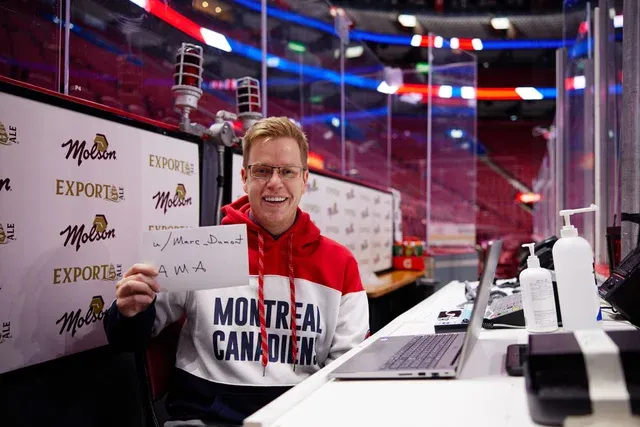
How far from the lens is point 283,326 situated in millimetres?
1432

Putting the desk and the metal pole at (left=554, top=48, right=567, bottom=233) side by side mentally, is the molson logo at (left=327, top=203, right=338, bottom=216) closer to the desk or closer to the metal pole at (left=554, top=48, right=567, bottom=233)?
the metal pole at (left=554, top=48, right=567, bottom=233)

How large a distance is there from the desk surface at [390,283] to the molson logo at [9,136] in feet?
8.37

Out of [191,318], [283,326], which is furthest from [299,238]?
[191,318]

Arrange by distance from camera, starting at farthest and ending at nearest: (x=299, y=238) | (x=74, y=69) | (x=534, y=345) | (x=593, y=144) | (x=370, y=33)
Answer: (x=370, y=33)
(x=593, y=144)
(x=74, y=69)
(x=299, y=238)
(x=534, y=345)

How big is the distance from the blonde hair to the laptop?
25.0 inches

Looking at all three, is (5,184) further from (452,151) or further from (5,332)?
(452,151)

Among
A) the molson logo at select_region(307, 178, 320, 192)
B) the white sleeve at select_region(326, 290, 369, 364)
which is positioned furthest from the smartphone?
the molson logo at select_region(307, 178, 320, 192)

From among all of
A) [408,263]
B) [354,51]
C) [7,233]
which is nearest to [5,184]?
[7,233]

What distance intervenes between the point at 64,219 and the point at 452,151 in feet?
25.1

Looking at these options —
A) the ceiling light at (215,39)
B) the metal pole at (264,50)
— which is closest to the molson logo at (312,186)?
the metal pole at (264,50)

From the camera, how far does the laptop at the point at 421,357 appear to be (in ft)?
3.05

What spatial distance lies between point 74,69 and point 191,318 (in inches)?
36.8

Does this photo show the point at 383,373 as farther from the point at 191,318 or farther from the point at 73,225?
the point at 73,225

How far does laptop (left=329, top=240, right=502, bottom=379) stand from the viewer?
3.05 ft
